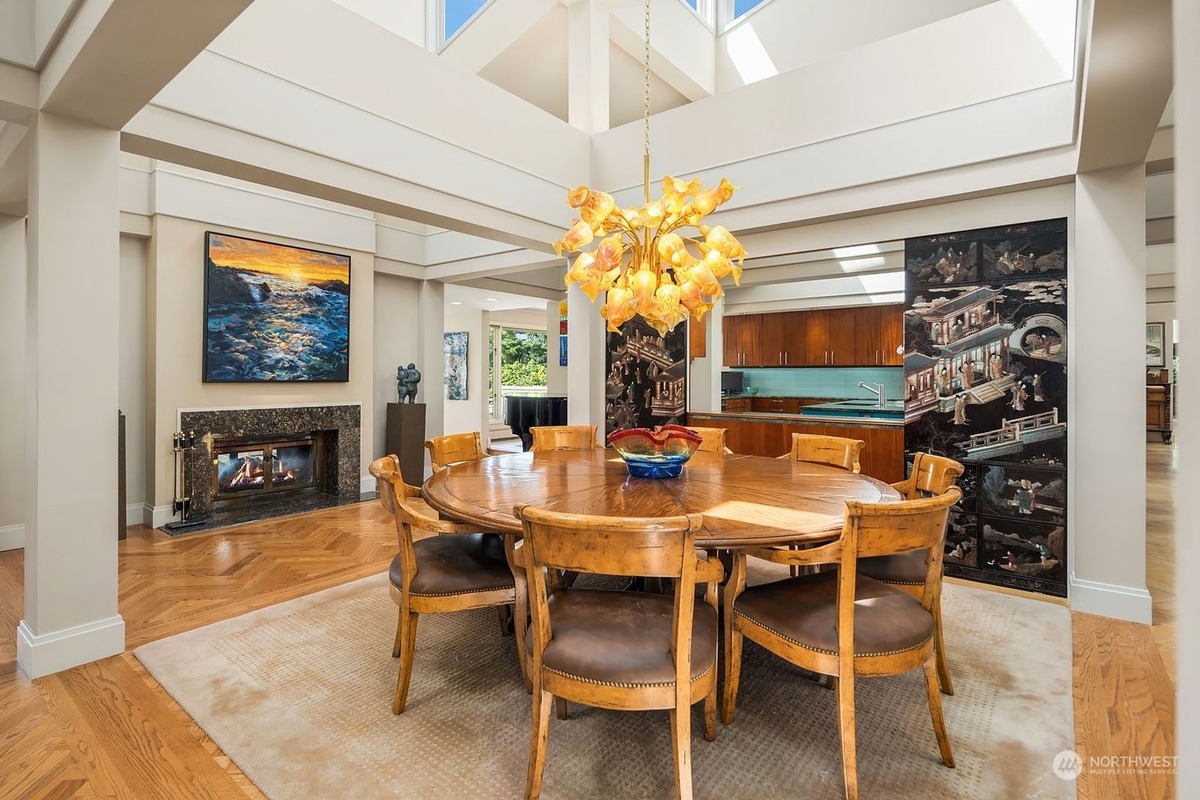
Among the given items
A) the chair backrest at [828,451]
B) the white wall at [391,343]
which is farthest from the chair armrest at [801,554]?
the white wall at [391,343]

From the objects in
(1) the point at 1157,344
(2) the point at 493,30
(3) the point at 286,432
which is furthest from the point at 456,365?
(1) the point at 1157,344

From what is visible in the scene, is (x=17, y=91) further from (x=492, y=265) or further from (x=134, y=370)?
(x=492, y=265)

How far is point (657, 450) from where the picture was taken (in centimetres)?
283

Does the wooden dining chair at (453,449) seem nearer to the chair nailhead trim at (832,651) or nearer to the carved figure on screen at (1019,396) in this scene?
the chair nailhead trim at (832,651)

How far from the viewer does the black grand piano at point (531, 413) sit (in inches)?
357

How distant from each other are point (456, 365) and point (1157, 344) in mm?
13052

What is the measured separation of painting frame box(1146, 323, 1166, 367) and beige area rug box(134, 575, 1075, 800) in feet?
37.1

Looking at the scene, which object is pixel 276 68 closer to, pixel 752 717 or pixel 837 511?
pixel 837 511

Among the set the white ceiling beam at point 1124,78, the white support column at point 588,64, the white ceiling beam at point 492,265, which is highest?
the white support column at point 588,64

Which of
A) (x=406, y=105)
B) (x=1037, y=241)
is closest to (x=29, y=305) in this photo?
(x=406, y=105)

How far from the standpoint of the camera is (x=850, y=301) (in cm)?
824

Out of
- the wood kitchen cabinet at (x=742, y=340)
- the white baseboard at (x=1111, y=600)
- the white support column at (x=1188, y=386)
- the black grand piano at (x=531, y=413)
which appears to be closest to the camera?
the white support column at (x=1188, y=386)

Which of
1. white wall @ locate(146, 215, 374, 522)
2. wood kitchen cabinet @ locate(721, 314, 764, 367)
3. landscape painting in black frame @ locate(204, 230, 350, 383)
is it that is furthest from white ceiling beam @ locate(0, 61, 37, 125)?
wood kitchen cabinet @ locate(721, 314, 764, 367)

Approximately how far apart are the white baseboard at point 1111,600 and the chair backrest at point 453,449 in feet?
11.4
